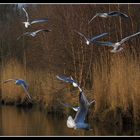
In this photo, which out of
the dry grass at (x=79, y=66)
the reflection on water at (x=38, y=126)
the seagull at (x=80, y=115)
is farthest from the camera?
the dry grass at (x=79, y=66)

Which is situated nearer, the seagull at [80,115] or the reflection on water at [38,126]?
the seagull at [80,115]

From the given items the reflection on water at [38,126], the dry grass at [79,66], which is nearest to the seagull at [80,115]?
the reflection on water at [38,126]

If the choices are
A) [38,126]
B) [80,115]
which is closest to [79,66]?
[38,126]

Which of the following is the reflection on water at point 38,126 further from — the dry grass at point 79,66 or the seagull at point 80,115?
the seagull at point 80,115

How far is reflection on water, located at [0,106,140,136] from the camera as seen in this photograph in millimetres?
12391

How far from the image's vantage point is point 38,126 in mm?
13828

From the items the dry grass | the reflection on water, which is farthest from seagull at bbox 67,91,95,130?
the dry grass

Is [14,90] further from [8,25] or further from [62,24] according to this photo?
[8,25]

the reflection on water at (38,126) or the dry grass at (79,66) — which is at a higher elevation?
the dry grass at (79,66)

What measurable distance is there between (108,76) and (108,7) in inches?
84.1

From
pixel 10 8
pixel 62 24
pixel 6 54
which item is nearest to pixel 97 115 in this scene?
pixel 62 24

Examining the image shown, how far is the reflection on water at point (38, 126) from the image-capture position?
40.7 feet

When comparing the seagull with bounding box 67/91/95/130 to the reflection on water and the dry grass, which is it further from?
the dry grass

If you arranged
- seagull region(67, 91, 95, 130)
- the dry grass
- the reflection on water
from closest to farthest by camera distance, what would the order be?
seagull region(67, 91, 95, 130) → the reflection on water → the dry grass
